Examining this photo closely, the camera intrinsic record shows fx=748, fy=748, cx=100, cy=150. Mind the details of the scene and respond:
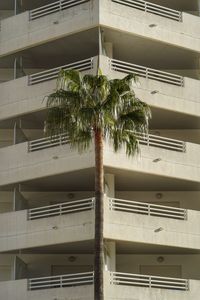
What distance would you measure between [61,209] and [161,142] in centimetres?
595

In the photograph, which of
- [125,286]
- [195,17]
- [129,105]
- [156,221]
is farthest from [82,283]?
[195,17]

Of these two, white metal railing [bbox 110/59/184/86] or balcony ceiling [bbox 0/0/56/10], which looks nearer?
white metal railing [bbox 110/59/184/86]

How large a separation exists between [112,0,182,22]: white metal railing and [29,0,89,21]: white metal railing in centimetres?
219

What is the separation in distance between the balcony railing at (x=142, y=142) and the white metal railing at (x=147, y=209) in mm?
2861

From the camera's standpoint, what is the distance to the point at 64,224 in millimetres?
32500

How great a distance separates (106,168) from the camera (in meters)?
33.2

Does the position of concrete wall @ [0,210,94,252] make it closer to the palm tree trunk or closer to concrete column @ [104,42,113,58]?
the palm tree trunk

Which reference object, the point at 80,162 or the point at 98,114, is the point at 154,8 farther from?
the point at 98,114

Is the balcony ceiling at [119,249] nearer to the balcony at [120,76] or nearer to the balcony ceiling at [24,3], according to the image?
the balcony at [120,76]

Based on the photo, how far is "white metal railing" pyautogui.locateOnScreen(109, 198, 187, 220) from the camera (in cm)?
3311

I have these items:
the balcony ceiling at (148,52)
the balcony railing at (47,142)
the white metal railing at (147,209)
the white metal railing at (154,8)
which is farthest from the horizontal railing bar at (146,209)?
the white metal railing at (154,8)

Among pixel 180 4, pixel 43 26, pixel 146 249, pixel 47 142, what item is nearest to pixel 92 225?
pixel 146 249

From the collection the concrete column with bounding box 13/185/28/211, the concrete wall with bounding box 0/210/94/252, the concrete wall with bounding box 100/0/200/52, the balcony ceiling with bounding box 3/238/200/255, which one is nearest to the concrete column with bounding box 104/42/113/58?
the concrete wall with bounding box 100/0/200/52

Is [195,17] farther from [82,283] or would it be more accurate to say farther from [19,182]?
[82,283]
